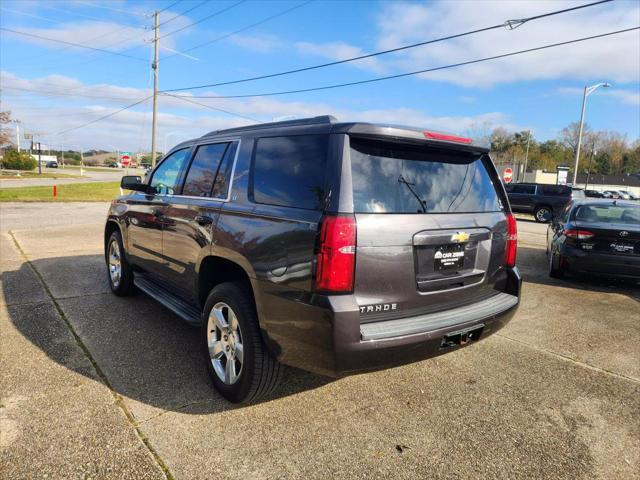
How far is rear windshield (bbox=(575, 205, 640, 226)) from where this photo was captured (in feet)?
23.7

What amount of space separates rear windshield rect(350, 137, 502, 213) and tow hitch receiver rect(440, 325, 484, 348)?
79 centimetres

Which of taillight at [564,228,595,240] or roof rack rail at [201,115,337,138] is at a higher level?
roof rack rail at [201,115,337,138]

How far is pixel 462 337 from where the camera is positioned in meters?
2.99

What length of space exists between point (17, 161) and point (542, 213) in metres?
64.4

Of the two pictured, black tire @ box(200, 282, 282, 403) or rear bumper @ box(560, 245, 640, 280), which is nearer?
black tire @ box(200, 282, 282, 403)

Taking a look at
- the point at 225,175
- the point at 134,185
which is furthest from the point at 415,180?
the point at 134,185

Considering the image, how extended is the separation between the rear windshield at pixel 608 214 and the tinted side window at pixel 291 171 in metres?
6.07

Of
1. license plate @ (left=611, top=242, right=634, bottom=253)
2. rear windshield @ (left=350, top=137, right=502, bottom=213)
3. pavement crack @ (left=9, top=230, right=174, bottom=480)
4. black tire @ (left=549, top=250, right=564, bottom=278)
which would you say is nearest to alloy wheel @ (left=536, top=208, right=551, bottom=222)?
black tire @ (left=549, top=250, right=564, bottom=278)

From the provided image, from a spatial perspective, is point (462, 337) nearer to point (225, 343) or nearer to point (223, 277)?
point (225, 343)

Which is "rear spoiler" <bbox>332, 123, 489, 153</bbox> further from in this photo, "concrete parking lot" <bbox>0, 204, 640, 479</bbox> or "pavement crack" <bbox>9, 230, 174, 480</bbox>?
"pavement crack" <bbox>9, 230, 174, 480</bbox>

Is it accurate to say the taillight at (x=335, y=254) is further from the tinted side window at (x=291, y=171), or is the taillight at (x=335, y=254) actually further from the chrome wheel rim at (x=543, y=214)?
the chrome wheel rim at (x=543, y=214)

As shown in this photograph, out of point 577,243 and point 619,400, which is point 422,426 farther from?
point 577,243

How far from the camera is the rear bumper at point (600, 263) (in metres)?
6.58

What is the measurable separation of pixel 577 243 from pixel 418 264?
5309mm
